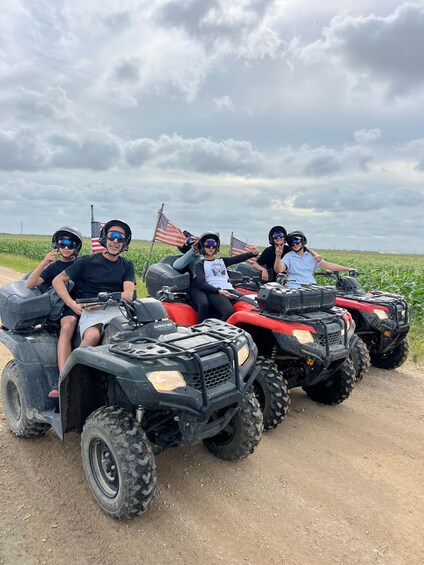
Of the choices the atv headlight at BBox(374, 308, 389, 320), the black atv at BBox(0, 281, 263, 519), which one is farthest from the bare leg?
the atv headlight at BBox(374, 308, 389, 320)

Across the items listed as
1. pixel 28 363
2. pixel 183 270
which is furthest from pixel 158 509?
pixel 183 270

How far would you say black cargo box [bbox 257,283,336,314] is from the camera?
4535mm

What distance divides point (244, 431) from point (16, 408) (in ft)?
7.41

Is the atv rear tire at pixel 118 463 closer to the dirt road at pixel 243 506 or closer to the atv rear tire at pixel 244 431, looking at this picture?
the dirt road at pixel 243 506

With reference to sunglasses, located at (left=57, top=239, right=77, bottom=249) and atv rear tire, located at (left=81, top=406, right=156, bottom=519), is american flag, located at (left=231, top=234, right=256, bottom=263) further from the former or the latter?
atv rear tire, located at (left=81, top=406, right=156, bottom=519)

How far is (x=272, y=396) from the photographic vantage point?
4281mm

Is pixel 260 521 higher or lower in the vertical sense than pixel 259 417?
lower

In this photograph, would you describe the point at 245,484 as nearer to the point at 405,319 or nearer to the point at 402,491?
the point at 402,491

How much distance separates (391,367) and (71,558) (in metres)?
5.74

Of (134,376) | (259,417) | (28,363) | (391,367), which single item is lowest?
(391,367)

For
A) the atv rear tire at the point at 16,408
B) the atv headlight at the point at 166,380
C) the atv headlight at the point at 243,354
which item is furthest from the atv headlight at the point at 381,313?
the atv rear tire at the point at 16,408

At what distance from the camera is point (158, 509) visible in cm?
311

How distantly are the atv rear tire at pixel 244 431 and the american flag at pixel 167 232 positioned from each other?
6083mm

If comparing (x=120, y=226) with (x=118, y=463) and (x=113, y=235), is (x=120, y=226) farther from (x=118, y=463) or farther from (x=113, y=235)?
(x=118, y=463)
